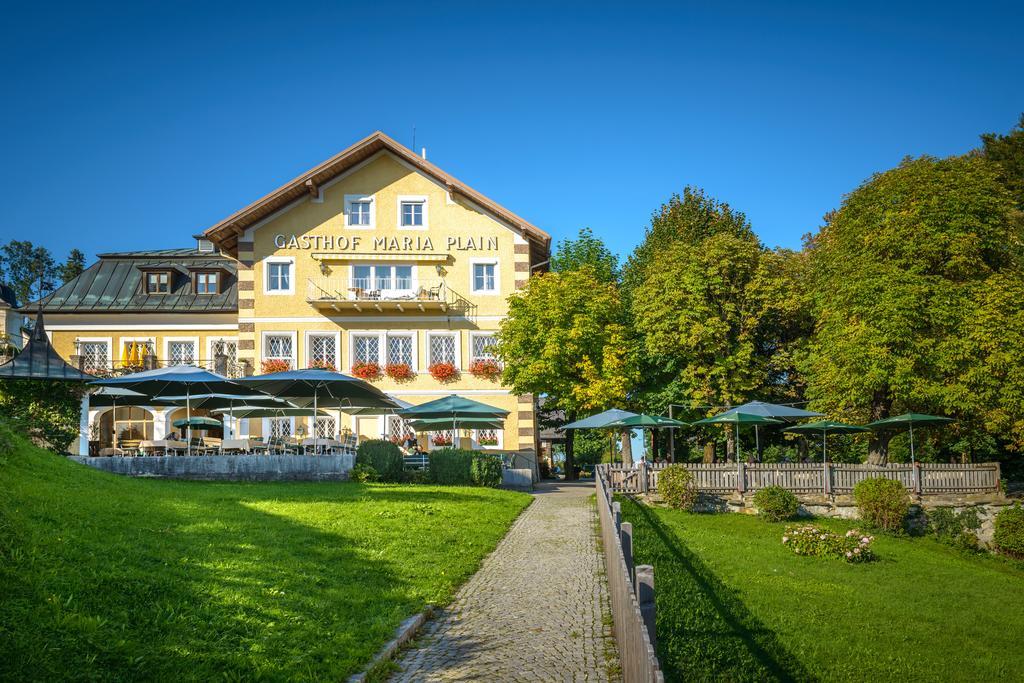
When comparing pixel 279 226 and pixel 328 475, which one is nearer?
pixel 328 475

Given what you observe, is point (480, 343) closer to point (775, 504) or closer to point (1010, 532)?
point (775, 504)

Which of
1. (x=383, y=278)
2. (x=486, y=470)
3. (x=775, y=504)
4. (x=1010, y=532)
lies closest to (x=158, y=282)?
(x=383, y=278)

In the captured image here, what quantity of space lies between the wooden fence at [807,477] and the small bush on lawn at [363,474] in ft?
25.9

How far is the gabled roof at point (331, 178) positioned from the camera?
3709 centimetres

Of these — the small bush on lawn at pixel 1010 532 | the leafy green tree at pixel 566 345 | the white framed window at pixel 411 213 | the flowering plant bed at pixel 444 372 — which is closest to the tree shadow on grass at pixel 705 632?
the small bush on lawn at pixel 1010 532

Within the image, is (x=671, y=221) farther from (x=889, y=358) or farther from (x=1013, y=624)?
(x=1013, y=624)

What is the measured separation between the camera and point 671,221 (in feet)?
157

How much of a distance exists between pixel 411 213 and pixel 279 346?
772 cm

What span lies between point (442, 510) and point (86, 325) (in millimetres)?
27066

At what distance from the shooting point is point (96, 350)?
39875 millimetres

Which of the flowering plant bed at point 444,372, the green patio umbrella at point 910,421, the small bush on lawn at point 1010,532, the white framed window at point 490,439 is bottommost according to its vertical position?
the small bush on lawn at point 1010,532

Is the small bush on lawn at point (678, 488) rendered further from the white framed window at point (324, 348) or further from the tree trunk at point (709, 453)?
the white framed window at point (324, 348)

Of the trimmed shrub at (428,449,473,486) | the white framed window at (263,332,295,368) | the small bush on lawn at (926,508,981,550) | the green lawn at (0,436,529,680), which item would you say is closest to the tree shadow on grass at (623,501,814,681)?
the green lawn at (0,436,529,680)

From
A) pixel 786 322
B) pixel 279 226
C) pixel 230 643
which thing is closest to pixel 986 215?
pixel 786 322
